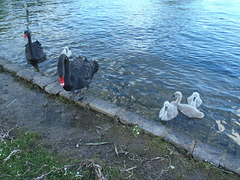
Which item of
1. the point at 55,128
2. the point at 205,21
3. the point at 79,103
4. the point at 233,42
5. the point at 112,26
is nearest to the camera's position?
the point at 55,128

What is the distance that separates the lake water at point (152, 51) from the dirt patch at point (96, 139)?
3.54 feet

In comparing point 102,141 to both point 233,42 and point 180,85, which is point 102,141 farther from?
point 233,42

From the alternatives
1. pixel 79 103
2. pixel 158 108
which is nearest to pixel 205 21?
pixel 158 108

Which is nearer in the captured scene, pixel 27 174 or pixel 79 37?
pixel 27 174

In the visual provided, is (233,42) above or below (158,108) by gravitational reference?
above

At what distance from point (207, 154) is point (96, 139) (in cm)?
201

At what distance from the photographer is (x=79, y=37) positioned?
928 centimetres

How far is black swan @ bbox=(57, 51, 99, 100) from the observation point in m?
3.82

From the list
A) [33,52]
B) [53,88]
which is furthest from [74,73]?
[33,52]

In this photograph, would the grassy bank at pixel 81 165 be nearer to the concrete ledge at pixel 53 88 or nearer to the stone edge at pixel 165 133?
the stone edge at pixel 165 133

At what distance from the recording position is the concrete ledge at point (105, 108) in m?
4.13

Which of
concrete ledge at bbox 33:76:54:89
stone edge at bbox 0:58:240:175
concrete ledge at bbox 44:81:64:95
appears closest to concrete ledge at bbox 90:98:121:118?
stone edge at bbox 0:58:240:175

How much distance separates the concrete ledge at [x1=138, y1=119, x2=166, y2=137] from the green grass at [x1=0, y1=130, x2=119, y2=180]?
1092mm

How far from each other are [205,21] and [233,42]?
12.3 feet
